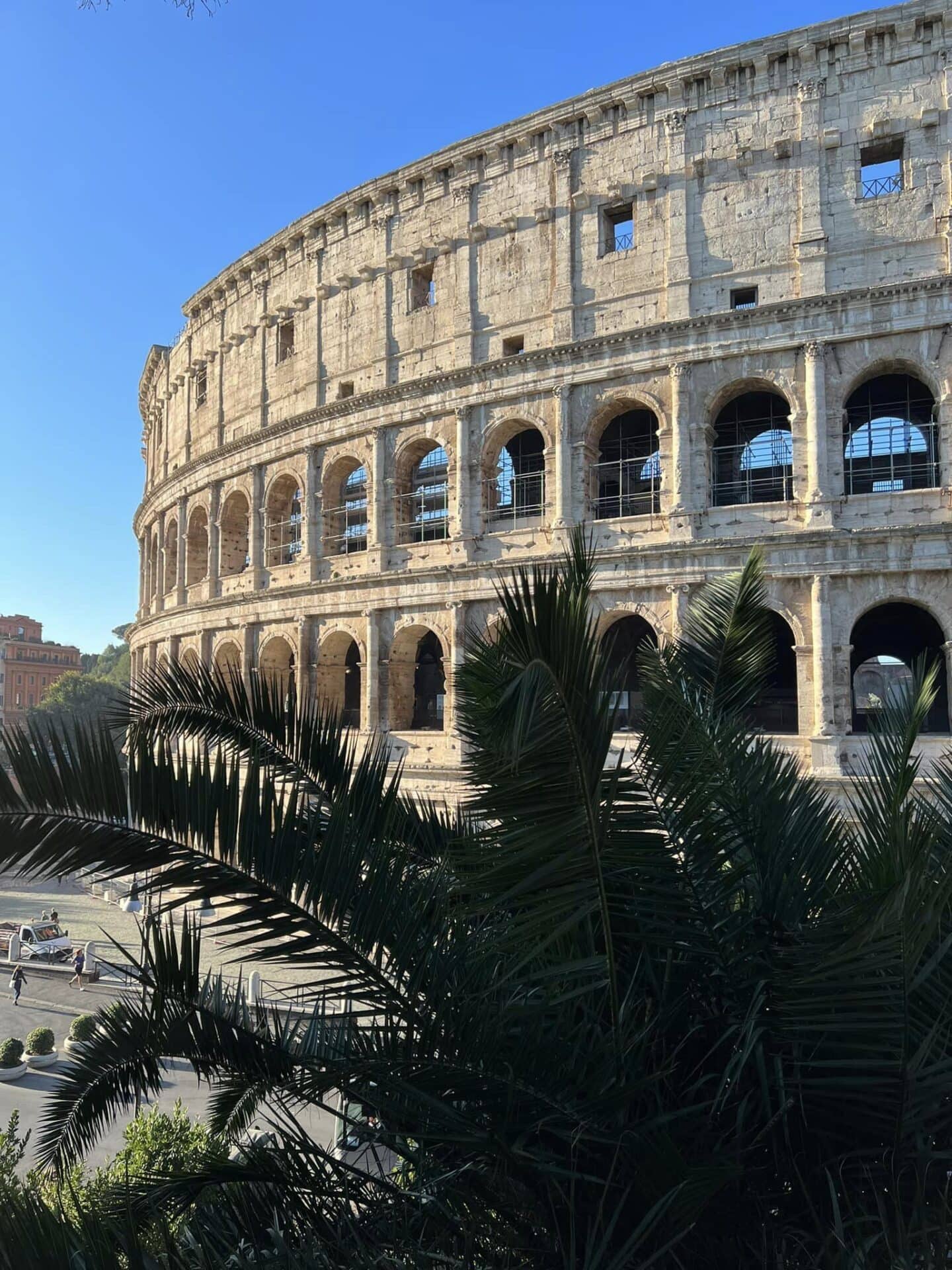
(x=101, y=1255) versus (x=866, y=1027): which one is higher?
(x=866, y=1027)

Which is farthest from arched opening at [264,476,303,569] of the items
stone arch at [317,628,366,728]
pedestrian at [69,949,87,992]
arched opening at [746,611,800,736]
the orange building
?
the orange building

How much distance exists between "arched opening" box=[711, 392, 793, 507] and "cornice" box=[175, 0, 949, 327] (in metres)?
5.56

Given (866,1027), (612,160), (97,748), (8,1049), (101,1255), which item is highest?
(612,160)

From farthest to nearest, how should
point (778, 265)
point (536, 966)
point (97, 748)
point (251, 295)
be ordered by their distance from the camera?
point (251, 295)
point (778, 265)
point (536, 966)
point (97, 748)

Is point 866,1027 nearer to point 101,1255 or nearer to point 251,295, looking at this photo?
point 101,1255

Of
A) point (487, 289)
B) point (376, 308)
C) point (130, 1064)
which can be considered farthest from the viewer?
point (376, 308)

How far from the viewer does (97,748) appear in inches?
110

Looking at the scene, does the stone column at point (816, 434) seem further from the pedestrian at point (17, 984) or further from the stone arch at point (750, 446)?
the pedestrian at point (17, 984)

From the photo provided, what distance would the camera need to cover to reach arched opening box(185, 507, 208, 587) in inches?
1019

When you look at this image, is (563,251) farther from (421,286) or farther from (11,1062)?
(11,1062)

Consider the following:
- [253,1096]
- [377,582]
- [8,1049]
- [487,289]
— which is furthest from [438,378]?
[253,1096]

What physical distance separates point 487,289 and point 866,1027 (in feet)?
59.3

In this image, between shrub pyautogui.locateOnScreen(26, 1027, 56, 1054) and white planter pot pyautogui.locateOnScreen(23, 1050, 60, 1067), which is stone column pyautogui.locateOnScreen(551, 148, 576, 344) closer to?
shrub pyautogui.locateOnScreen(26, 1027, 56, 1054)

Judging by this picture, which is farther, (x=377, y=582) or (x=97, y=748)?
(x=377, y=582)
